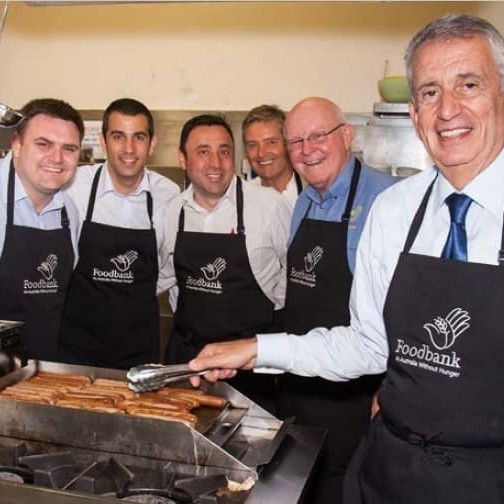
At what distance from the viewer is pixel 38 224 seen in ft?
7.80

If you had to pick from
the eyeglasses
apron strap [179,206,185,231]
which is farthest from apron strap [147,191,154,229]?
the eyeglasses

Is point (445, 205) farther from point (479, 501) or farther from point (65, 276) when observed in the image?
point (65, 276)

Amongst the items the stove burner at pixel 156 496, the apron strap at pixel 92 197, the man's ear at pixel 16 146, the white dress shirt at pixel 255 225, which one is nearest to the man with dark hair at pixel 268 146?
the white dress shirt at pixel 255 225

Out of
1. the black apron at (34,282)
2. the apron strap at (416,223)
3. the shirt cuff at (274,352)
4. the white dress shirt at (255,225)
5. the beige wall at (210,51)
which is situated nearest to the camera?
the apron strap at (416,223)

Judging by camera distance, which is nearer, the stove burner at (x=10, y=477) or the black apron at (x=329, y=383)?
the stove burner at (x=10, y=477)

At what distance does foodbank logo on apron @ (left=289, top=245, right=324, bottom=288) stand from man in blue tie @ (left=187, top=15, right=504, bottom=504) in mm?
749

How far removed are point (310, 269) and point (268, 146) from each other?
1144 millimetres

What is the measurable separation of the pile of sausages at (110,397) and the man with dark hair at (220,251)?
2.61ft

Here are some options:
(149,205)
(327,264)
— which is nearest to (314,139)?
(327,264)

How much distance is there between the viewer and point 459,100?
1288 mm

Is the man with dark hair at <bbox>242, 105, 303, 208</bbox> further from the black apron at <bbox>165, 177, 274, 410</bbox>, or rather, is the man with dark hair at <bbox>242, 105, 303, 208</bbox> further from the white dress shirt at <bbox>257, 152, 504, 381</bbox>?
the white dress shirt at <bbox>257, 152, 504, 381</bbox>

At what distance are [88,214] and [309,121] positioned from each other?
103 centimetres

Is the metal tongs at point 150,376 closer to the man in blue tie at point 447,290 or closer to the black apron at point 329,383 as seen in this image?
the man in blue tie at point 447,290

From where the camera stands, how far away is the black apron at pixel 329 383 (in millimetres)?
2176
